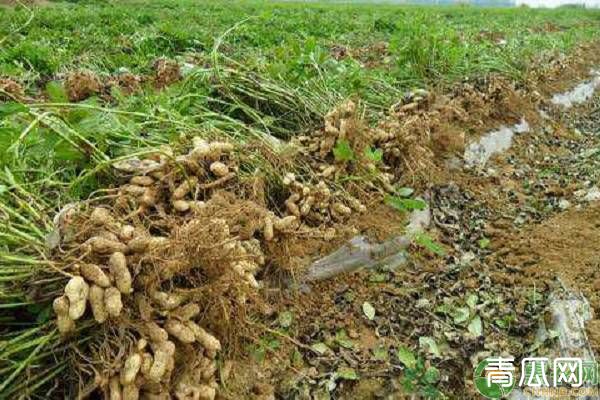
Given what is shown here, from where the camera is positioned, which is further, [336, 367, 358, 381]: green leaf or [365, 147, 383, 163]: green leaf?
[365, 147, 383, 163]: green leaf

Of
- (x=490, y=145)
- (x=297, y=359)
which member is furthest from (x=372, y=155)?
(x=490, y=145)

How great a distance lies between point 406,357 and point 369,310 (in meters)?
0.35

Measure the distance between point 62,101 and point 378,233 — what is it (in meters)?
1.62

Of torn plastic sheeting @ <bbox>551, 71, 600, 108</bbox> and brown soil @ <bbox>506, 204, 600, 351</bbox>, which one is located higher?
brown soil @ <bbox>506, 204, 600, 351</bbox>

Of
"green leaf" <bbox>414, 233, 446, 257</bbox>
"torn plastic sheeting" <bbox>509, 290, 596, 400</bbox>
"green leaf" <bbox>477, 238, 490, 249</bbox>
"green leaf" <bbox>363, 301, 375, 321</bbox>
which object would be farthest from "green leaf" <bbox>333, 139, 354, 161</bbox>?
"torn plastic sheeting" <bbox>509, 290, 596, 400</bbox>

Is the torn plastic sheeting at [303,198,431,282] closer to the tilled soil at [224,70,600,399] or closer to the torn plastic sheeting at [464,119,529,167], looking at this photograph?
the tilled soil at [224,70,600,399]

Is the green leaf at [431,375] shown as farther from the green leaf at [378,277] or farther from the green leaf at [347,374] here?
the green leaf at [378,277]

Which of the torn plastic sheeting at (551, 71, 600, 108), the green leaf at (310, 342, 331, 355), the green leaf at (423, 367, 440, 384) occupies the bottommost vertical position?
the torn plastic sheeting at (551, 71, 600, 108)

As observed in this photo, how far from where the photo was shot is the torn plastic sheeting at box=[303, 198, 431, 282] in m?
2.86

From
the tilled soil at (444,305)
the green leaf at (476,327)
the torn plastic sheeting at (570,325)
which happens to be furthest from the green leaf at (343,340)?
the torn plastic sheeting at (570,325)

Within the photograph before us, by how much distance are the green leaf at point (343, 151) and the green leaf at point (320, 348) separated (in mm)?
1067

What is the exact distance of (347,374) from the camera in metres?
2.35

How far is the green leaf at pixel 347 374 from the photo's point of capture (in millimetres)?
2338

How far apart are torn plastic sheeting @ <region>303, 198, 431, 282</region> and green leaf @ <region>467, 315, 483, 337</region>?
1.76 ft
